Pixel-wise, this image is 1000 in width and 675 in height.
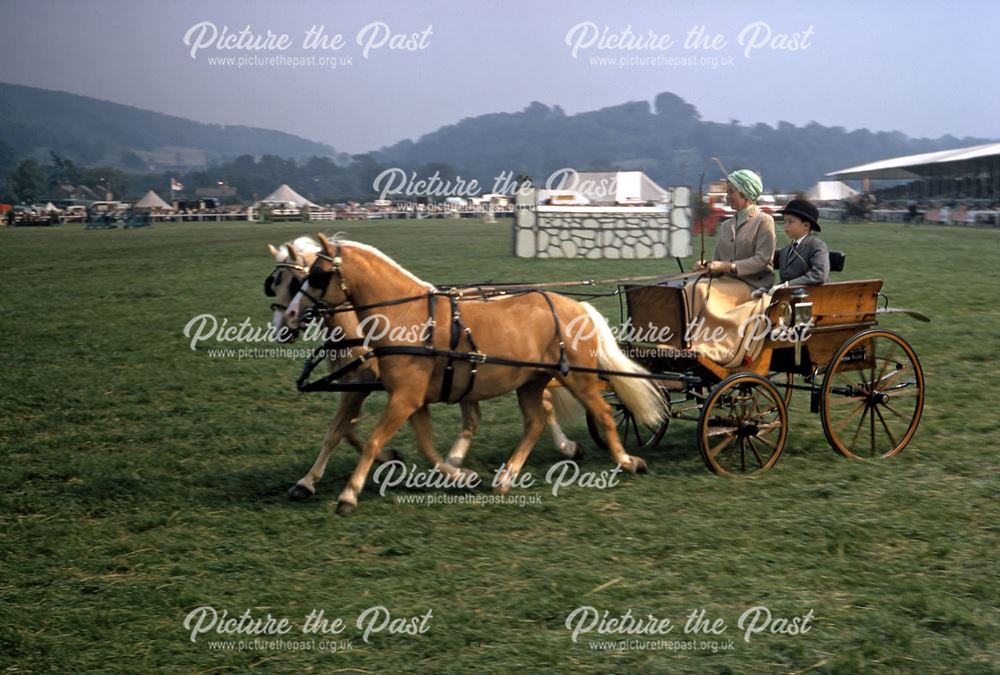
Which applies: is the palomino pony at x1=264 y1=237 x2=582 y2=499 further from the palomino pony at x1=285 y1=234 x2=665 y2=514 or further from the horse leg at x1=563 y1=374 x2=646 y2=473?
Answer: the horse leg at x1=563 y1=374 x2=646 y2=473

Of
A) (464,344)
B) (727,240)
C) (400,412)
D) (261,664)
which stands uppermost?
(727,240)

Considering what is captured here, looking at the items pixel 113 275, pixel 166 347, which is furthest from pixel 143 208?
pixel 166 347

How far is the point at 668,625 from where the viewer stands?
4508 millimetres

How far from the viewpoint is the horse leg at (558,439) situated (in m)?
7.46

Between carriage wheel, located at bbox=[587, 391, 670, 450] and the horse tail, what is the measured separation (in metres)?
0.38

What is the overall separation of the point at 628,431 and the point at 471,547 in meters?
2.91

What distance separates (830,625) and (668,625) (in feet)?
2.43

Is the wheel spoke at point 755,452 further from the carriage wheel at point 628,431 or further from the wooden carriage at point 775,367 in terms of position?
the carriage wheel at point 628,431

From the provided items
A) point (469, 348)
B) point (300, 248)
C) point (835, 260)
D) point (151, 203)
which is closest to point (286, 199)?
point (151, 203)

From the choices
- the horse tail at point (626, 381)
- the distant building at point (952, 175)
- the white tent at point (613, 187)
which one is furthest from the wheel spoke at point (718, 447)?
the distant building at point (952, 175)

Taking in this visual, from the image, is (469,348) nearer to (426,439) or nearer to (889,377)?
(426,439)

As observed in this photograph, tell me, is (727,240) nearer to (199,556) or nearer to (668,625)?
(668,625)

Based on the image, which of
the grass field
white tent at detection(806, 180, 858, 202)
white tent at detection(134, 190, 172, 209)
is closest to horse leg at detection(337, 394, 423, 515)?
the grass field

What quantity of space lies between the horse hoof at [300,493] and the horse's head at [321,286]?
42.4 inches
